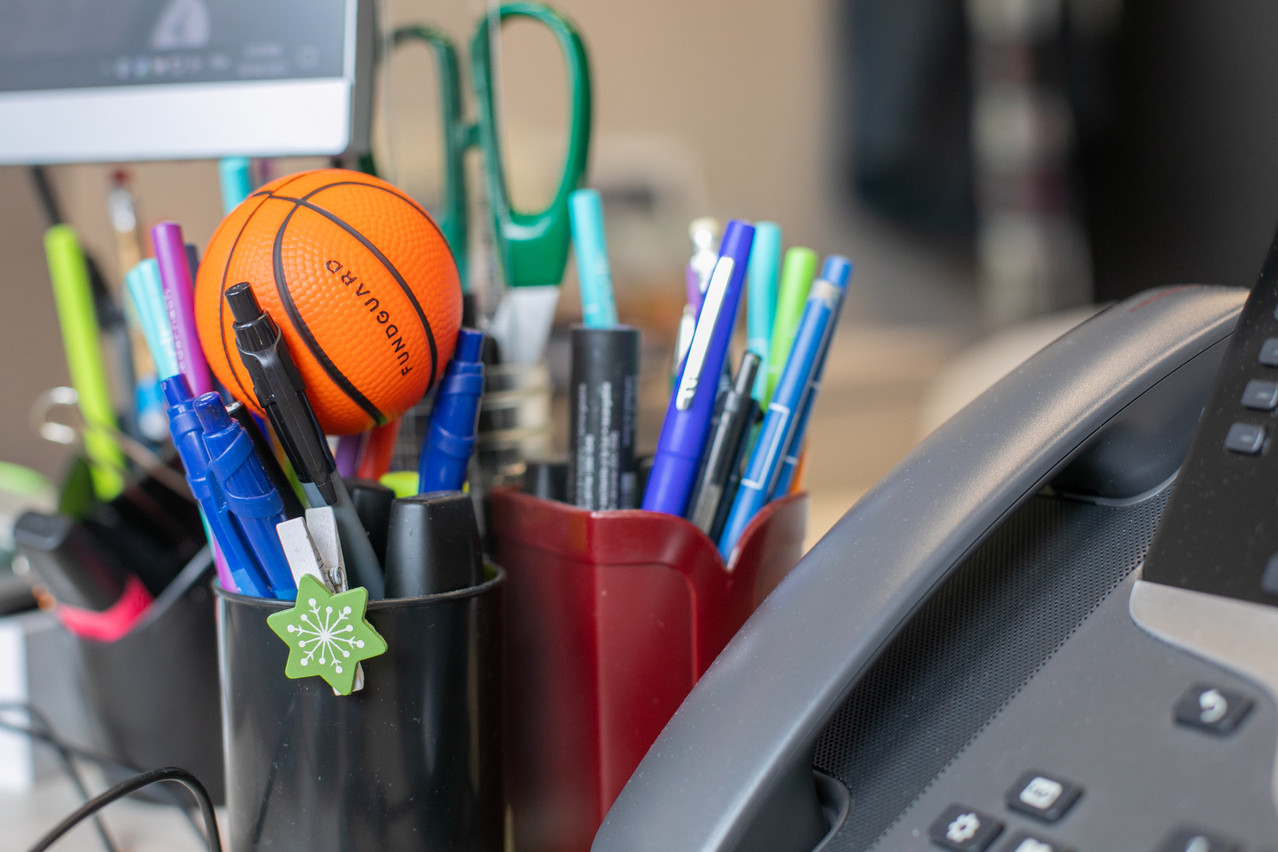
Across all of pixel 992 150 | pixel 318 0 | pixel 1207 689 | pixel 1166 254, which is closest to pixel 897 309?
pixel 992 150

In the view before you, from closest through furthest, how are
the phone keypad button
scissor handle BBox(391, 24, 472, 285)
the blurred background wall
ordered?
the phone keypad button
scissor handle BBox(391, 24, 472, 285)
the blurred background wall

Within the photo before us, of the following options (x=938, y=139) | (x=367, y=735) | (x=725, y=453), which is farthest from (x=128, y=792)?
(x=938, y=139)

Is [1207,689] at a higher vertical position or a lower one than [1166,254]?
higher

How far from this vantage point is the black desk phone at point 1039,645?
0.18 m

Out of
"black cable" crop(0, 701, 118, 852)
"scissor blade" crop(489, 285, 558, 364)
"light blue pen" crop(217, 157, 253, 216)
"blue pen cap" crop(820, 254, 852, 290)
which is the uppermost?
"light blue pen" crop(217, 157, 253, 216)

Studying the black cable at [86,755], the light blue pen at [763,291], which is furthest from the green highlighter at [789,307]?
the black cable at [86,755]

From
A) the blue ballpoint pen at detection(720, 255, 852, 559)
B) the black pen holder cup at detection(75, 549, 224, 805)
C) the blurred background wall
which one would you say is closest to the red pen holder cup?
the blue ballpoint pen at detection(720, 255, 852, 559)

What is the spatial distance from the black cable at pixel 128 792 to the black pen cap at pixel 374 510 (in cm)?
9

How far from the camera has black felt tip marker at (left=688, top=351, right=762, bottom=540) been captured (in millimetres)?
298

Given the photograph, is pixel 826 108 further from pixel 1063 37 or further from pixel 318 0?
pixel 318 0

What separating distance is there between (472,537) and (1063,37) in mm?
1598

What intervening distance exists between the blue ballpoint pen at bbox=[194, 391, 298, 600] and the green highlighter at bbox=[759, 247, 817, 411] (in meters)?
0.16

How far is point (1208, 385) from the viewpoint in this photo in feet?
0.88

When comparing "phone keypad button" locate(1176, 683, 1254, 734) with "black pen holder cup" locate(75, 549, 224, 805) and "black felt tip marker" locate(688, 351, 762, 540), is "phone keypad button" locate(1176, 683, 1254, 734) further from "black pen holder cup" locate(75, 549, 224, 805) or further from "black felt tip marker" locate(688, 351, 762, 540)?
"black pen holder cup" locate(75, 549, 224, 805)
